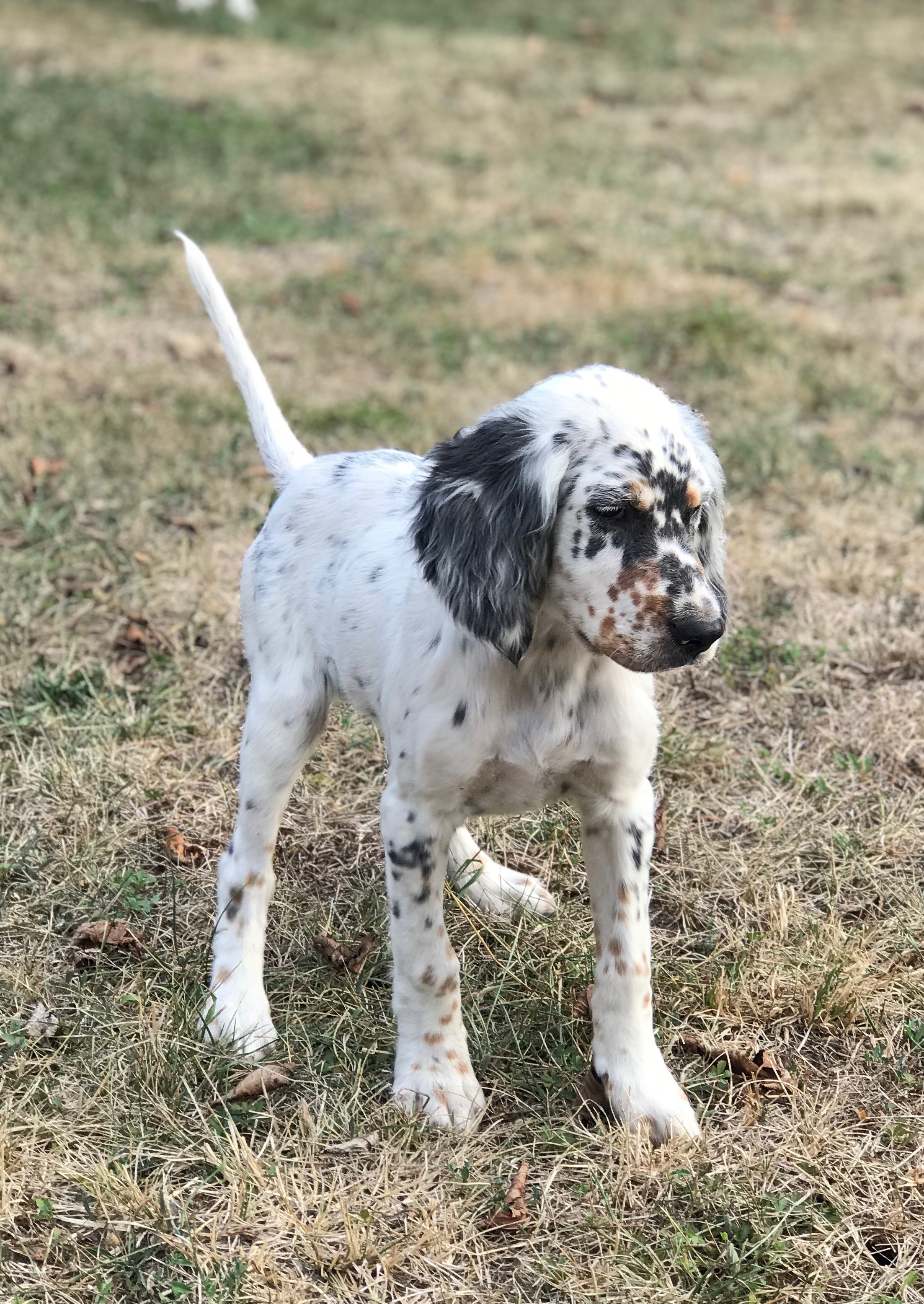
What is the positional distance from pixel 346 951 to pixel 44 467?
9.97ft

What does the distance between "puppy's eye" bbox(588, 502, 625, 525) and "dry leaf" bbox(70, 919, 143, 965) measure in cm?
160

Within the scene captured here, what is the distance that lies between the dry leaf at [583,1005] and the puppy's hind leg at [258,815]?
0.69m

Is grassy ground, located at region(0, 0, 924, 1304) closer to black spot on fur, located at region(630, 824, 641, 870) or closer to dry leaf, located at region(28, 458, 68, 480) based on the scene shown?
dry leaf, located at region(28, 458, 68, 480)

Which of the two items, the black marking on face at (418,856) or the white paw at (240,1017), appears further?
the white paw at (240,1017)

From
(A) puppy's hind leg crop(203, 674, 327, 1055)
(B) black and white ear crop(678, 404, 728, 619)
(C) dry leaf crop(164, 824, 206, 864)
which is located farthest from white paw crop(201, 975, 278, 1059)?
(B) black and white ear crop(678, 404, 728, 619)

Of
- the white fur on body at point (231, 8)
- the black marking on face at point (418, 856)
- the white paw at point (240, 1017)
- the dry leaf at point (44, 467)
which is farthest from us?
the white fur on body at point (231, 8)

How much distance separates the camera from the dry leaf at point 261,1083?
287 cm

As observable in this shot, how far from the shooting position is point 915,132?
11.6 meters

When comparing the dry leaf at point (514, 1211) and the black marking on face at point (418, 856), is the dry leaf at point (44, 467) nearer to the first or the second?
the black marking on face at point (418, 856)

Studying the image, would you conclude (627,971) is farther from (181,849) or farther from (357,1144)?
(181,849)

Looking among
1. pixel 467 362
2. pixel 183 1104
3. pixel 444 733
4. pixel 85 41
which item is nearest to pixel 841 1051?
pixel 444 733

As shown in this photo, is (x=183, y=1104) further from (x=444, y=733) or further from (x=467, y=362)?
(x=467, y=362)

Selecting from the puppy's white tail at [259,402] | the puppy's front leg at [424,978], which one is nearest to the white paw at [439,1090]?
the puppy's front leg at [424,978]

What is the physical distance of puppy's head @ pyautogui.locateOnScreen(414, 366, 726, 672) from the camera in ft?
8.04
